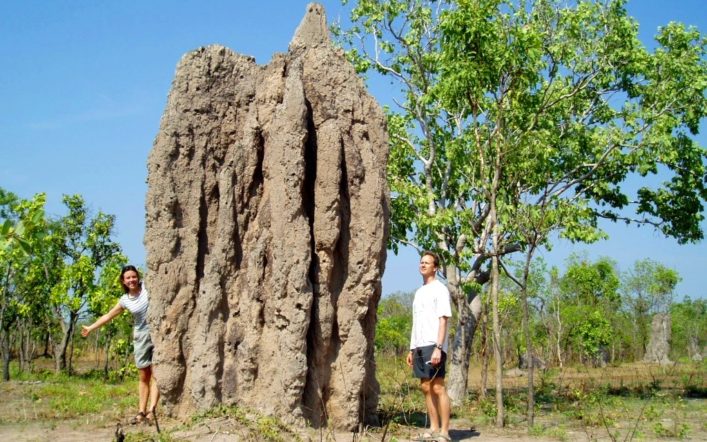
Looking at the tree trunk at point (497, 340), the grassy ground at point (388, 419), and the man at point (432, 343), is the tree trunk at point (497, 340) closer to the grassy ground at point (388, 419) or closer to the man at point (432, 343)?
the grassy ground at point (388, 419)

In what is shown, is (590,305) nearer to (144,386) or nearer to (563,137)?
(563,137)

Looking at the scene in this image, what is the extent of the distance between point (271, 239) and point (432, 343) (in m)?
1.97

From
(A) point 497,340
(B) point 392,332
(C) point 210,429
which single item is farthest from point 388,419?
(B) point 392,332

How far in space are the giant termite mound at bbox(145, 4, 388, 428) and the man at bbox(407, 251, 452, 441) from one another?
2.14ft

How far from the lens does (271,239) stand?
7.49 metres

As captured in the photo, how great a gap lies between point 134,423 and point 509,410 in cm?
584

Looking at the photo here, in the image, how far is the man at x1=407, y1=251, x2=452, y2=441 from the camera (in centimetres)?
685

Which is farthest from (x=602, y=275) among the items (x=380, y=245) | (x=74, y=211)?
(x=380, y=245)

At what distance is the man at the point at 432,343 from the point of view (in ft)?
22.5

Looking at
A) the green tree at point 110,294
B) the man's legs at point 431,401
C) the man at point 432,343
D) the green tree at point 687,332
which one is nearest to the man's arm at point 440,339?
the man at point 432,343

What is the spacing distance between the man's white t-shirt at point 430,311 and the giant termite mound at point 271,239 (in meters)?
0.67

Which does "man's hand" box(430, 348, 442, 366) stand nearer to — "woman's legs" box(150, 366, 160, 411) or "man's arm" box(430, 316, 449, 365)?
"man's arm" box(430, 316, 449, 365)

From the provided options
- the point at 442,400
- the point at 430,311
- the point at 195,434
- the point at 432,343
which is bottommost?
the point at 195,434

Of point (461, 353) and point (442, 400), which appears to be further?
point (461, 353)
